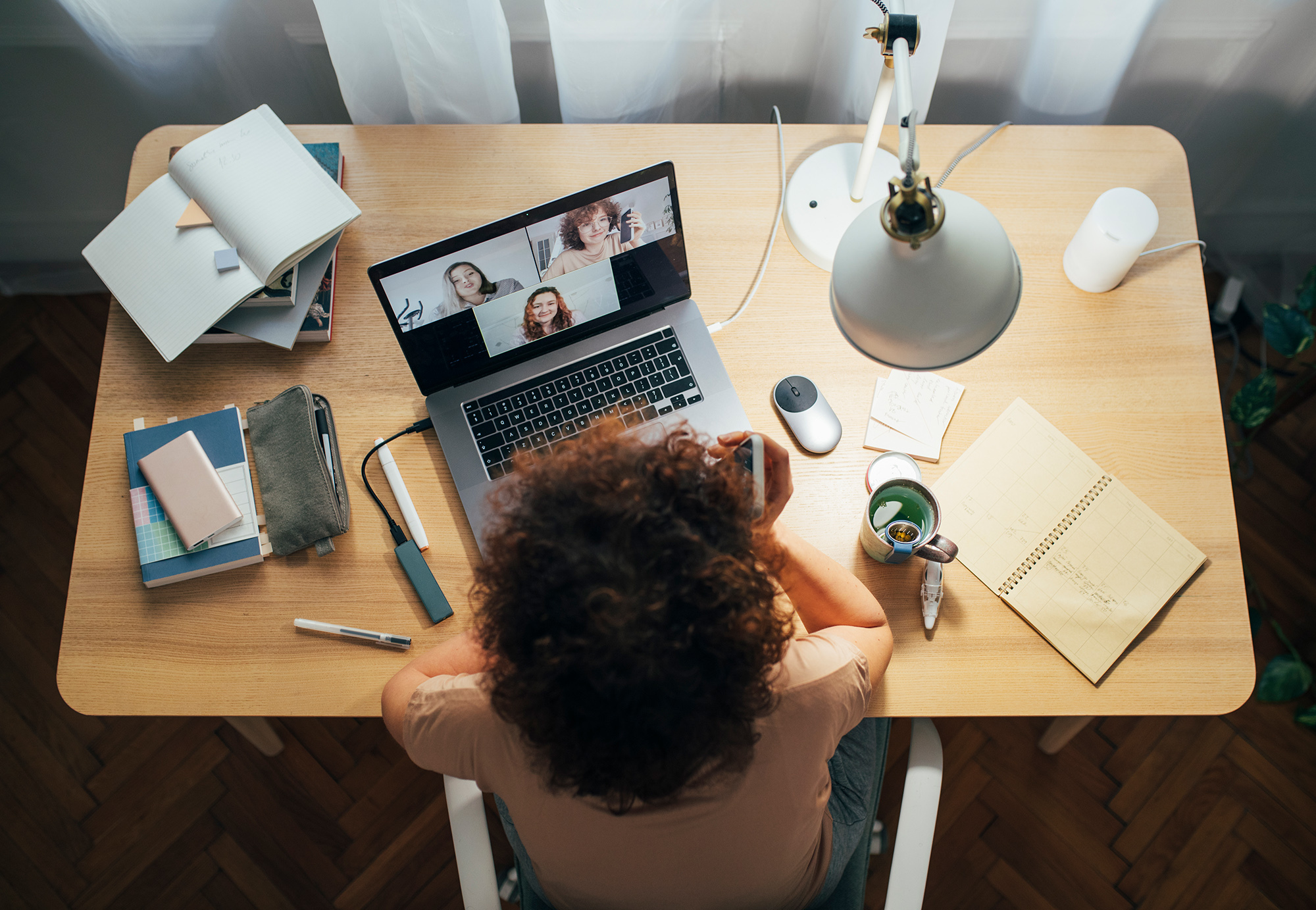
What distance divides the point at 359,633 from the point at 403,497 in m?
0.18

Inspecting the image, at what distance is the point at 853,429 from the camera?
3.58 ft

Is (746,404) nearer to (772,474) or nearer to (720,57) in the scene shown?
(772,474)

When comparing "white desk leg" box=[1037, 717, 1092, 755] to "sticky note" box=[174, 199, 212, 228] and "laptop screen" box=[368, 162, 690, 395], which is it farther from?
"sticky note" box=[174, 199, 212, 228]

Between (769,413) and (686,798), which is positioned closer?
(686,798)

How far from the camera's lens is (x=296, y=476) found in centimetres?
104

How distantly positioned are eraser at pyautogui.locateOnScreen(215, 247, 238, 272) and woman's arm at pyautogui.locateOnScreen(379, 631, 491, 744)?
566 millimetres

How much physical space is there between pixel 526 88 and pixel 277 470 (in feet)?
2.89

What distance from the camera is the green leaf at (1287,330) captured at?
4.76 feet

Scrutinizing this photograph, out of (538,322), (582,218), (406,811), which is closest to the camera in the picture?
(582,218)

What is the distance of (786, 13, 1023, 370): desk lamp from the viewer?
0.70 meters

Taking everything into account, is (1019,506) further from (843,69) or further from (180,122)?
(180,122)

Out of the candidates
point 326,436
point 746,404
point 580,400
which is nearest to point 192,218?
point 326,436

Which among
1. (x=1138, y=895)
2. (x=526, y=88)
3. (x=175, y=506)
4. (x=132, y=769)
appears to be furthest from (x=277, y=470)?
(x=1138, y=895)

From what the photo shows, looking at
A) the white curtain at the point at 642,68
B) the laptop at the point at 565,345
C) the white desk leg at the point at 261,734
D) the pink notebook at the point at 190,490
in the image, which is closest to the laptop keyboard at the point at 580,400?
the laptop at the point at 565,345
